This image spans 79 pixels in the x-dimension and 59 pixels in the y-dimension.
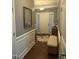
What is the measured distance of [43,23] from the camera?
33.2ft

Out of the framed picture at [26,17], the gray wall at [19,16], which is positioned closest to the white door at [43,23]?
the framed picture at [26,17]

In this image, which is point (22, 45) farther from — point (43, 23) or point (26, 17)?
point (43, 23)

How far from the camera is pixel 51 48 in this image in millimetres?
4215

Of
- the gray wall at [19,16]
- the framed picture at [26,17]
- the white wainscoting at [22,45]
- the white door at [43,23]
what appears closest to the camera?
the gray wall at [19,16]

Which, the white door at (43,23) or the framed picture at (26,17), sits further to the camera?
the white door at (43,23)

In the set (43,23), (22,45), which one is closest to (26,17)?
(22,45)

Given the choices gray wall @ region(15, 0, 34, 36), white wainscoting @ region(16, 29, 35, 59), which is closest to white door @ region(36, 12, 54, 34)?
white wainscoting @ region(16, 29, 35, 59)

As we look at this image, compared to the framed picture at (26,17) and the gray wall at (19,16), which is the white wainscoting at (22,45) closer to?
the gray wall at (19,16)

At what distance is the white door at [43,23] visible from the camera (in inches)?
388

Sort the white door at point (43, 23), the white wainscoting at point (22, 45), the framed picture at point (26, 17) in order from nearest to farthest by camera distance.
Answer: the white wainscoting at point (22, 45) → the framed picture at point (26, 17) → the white door at point (43, 23)

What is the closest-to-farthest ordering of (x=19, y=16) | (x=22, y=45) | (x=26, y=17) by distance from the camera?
1. (x=19, y=16)
2. (x=22, y=45)
3. (x=26, y=17)
